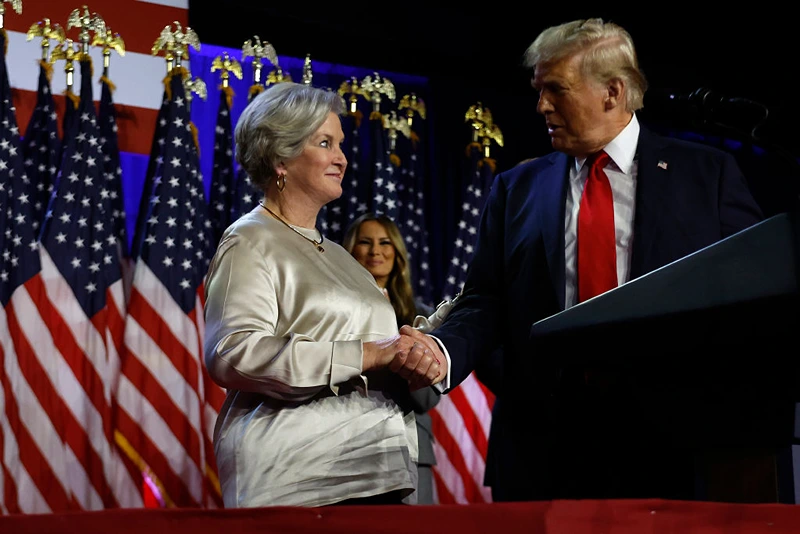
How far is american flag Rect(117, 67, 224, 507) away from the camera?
14.0 ft

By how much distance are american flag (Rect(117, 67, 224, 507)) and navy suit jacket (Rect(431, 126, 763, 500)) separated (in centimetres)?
256

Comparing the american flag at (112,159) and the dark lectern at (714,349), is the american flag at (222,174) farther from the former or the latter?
the dark lectern at (714,349)

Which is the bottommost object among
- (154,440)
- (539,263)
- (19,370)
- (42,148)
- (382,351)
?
(154,440)

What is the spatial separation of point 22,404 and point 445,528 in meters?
3.57

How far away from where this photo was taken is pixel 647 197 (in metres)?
1.91

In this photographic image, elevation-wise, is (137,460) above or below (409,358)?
below

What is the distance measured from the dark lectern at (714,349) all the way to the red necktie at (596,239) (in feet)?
2.39

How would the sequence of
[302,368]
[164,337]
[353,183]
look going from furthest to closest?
[353,183] → [164,337] → [302,368]

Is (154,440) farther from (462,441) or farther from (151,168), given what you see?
(462,441)

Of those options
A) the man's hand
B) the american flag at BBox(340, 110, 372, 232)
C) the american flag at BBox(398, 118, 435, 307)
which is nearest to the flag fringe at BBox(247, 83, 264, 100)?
the american flag at BBox(340, 110, 372, 232)

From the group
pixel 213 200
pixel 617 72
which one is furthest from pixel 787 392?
pixel 213 200

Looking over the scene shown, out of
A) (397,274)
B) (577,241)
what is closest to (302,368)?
(577,241)

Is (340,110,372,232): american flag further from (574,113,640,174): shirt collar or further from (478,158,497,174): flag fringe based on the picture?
(574,113,640,174): shirt collar

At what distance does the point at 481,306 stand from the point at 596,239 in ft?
1.01
